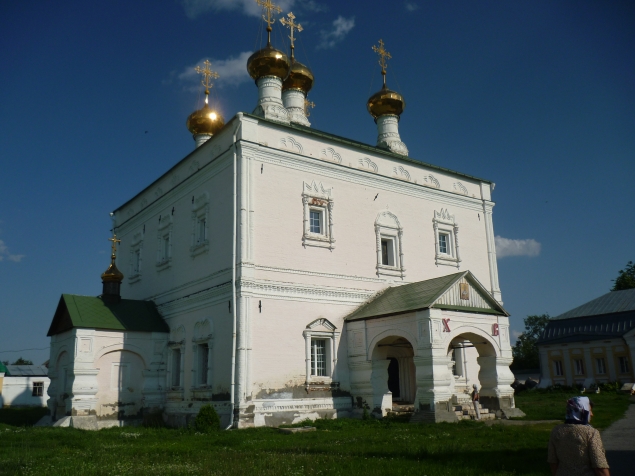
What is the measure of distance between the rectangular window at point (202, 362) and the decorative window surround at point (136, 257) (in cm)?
500

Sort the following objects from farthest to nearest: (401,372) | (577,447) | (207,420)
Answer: (401,372), (207,420), (577,447)

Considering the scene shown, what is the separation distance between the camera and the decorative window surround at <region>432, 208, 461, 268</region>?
693 inches

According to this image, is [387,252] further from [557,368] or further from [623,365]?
[557,368]

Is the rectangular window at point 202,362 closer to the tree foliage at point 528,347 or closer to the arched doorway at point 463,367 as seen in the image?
the arched doorway at point 463,367

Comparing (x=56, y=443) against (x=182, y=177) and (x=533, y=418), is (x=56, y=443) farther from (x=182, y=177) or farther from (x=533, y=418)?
(x=533, y=418)

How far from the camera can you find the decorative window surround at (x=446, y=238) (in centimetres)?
1761

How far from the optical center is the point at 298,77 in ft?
66.6

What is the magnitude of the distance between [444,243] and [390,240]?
221cm

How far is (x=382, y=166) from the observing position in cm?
1702

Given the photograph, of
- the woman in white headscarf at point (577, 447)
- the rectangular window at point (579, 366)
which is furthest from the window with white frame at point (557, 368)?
the woman in white headscarf at point (577, 447)

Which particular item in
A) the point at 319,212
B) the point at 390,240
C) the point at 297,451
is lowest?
the point at 297,451

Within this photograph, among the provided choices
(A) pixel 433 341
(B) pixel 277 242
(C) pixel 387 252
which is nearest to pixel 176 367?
(B) pixel 277 242

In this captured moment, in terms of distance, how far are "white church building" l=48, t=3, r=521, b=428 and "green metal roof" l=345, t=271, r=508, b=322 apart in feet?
0.17

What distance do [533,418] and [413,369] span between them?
3.52 m
